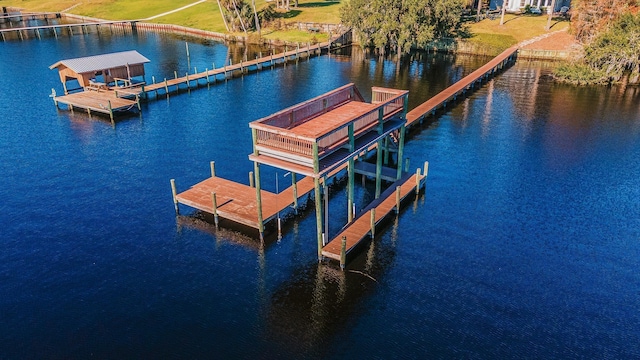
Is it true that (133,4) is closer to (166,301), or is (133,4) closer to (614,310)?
(166,301)

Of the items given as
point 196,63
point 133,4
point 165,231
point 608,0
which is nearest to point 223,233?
point 165,231

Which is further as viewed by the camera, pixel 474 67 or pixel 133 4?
pixel 133 4

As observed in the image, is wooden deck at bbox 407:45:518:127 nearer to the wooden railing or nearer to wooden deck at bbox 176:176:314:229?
the wooden railing

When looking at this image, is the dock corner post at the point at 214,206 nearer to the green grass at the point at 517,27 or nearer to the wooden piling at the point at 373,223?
the wooden piling at the point at 373,223

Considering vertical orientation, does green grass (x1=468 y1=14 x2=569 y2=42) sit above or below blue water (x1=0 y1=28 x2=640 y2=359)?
above

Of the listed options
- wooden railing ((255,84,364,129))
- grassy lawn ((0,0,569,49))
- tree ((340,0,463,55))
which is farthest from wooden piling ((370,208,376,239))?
grassy lawn ((0,0,569,49))
